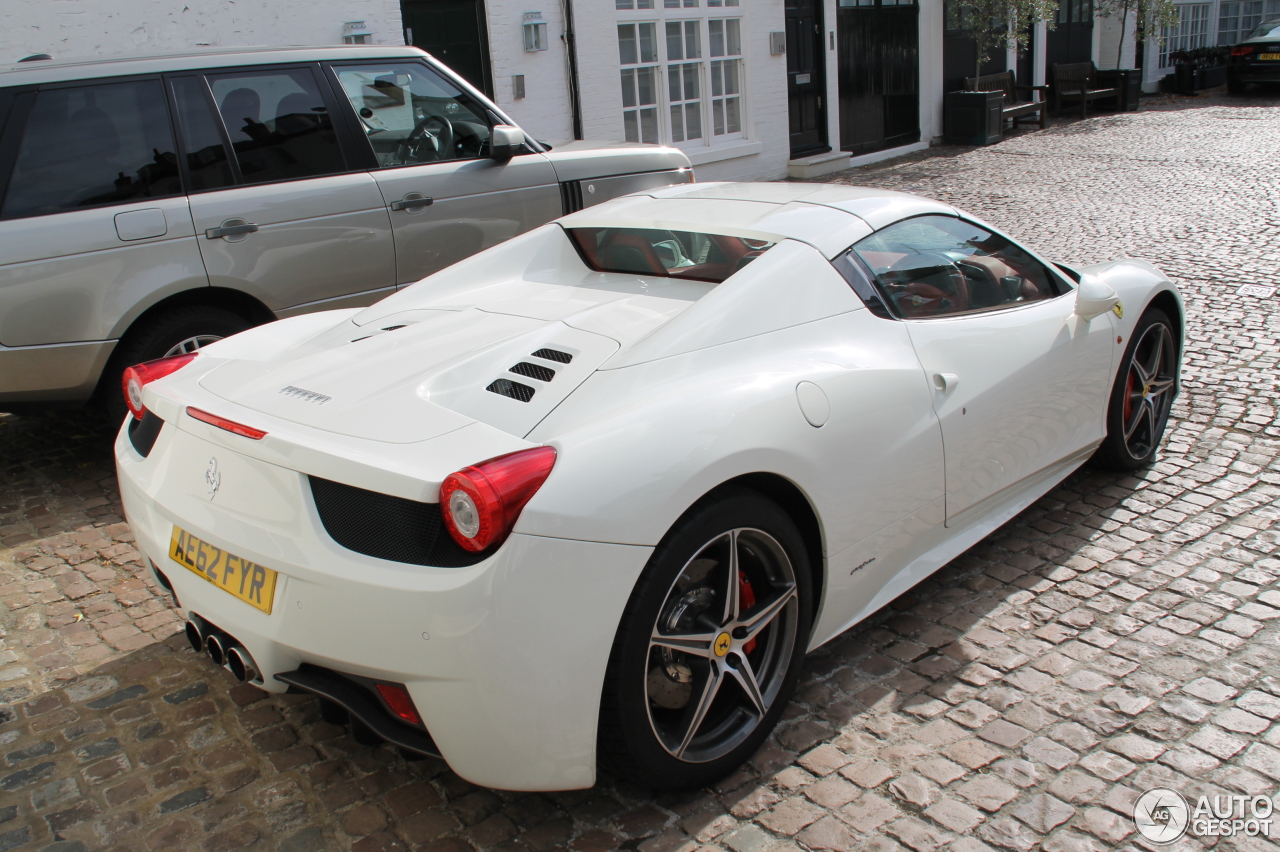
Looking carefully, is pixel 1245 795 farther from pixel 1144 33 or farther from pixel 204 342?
pixel 1144 33

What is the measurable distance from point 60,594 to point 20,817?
143cm

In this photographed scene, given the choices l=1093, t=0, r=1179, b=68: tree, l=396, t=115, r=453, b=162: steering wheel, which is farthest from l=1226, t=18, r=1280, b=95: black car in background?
l=396, t=115, r=453, b=162: steering wheel

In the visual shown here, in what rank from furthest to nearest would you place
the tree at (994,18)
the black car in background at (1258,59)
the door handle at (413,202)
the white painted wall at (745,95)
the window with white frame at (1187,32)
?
the window with white frame at (1187,32) < the black car in background at (1258,59) < the tree at (994,18) < the white painted wall at (745,95) < the door handle at (413,202)

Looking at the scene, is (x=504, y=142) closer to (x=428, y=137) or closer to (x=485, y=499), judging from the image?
(x=428, y=137)

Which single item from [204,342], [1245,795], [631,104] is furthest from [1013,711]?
[631,104]

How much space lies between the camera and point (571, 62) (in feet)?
37.8

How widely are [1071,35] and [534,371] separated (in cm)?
2248

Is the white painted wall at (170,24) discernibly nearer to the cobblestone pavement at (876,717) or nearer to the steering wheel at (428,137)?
the steering wheel at (428,137)

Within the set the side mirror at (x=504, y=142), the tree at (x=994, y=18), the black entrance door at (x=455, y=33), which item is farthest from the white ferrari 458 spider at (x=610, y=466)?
the tree at (x=994, y=18)

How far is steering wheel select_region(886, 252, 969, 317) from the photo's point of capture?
3.35 meters

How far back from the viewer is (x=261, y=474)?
8.21 feet

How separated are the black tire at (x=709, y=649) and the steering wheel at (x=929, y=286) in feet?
3.34

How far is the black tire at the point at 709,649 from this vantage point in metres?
2.39

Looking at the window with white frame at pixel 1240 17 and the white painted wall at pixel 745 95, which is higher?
the window with white frame at pixel 1240 17
